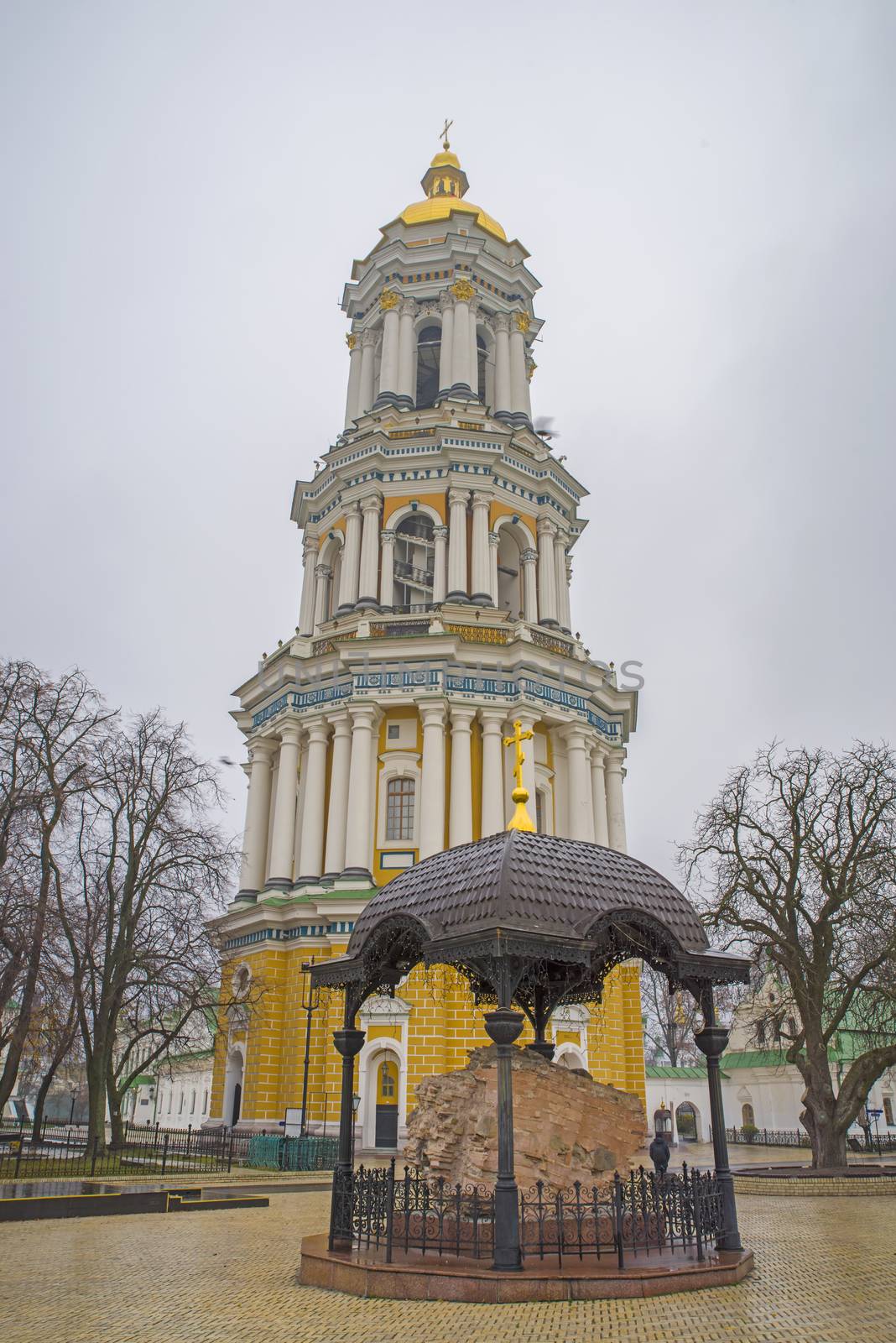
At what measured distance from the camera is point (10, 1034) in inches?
906

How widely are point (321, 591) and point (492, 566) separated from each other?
6812mm

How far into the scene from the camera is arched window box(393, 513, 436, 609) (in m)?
37.2

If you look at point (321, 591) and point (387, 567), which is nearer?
point (387, 567)

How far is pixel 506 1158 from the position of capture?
9336 millimetres

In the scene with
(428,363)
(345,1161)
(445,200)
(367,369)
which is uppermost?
(445,200)

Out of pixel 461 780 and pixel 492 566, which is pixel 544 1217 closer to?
pixel 461 780

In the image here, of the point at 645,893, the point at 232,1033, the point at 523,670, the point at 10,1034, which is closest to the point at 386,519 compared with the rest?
the point at 523,670

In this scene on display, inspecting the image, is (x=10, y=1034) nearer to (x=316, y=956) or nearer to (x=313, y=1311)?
(x=316, y=956)

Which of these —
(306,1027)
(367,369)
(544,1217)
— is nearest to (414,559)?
(367,369)

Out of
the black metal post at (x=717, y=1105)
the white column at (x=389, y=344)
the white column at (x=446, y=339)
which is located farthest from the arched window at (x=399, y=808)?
the black metal post at (x=717, y=1105)

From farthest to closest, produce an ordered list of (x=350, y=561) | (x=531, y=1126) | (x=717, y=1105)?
(x=350, y=561), (x=717, y=1105), (x=531, y=1126)

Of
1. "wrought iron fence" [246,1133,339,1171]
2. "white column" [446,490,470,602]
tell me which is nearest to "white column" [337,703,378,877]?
"white column" [446,490,470,602]

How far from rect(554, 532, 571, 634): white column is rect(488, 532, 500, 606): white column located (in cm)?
260

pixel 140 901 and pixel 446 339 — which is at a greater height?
pixel 446 339
